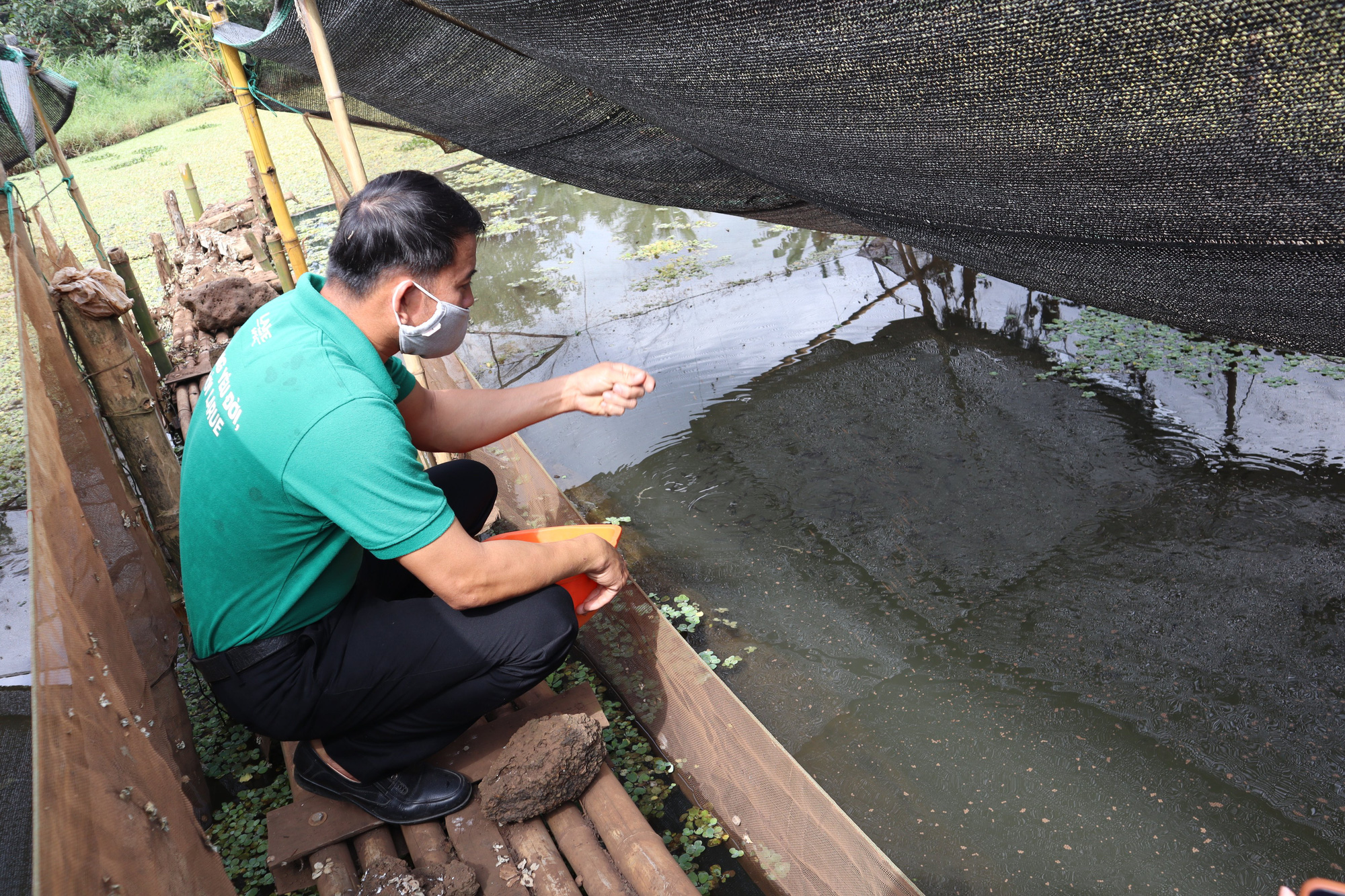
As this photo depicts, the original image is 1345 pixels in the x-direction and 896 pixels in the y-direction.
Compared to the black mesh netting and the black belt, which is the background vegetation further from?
the black belt

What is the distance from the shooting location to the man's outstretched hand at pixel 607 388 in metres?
2.16

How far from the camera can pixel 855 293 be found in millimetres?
5449

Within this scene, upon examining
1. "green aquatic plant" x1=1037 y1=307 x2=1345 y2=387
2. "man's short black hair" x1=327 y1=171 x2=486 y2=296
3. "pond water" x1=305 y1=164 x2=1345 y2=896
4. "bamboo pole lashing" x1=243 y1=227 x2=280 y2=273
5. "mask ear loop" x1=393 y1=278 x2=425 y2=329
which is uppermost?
"man's short black hair" x1=327 y1=171 x2=486 y2=296

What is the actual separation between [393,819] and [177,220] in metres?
6.52

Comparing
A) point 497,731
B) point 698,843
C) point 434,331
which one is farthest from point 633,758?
point 434,331

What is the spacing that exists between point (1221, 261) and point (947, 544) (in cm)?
179

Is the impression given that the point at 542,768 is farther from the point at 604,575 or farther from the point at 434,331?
the point at 434,331

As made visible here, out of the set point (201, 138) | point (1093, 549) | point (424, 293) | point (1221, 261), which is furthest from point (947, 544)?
point (201, 138)

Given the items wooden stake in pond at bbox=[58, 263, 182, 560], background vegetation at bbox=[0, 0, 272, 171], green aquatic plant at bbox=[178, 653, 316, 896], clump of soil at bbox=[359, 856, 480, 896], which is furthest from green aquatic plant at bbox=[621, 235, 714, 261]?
background vegetation at bbox=[0, 0, 272, 171]

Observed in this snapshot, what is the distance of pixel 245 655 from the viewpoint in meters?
1.81

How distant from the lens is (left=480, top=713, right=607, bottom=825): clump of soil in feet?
6.13

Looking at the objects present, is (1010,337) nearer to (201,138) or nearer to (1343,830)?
(1343,830)

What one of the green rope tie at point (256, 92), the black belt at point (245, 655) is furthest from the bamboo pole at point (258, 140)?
the black belt at point (245, 655)

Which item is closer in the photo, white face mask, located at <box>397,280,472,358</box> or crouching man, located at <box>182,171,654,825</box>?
crouching man, located at <box>182,171,654,825</box>
